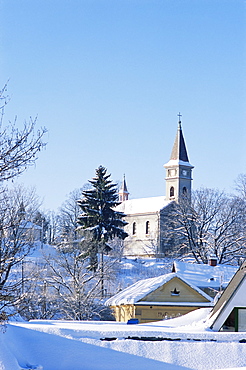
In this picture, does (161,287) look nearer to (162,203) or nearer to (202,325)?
(202,325)

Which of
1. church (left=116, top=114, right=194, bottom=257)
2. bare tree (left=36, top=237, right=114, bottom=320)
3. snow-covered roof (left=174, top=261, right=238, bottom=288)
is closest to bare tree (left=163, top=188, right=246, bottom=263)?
snow-covered roof (left=174, top=261, right=238, bottom=288)

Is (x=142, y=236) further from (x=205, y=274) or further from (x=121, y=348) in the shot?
(x=121, y=348)

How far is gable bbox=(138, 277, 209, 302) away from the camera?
3656 cm

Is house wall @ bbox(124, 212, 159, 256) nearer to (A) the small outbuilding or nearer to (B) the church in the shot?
(B) the church

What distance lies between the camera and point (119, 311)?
38.3 metres

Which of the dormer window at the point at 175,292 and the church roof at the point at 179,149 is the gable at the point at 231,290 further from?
the church roof at the point at 179,149

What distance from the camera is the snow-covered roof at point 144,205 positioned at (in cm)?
9050

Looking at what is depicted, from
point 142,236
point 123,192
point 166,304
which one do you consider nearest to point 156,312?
point 166,304

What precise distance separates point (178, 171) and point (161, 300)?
55231mm

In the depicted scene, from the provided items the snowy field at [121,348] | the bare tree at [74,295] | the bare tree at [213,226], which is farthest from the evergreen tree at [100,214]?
the snowy field at [121,348]

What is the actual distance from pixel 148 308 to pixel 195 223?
26851 mm

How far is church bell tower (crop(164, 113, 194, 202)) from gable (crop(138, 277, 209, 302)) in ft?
175

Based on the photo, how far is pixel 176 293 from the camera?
37.0 metres

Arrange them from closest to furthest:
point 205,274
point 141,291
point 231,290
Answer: point 231,290
point 141,291
point 205,274
